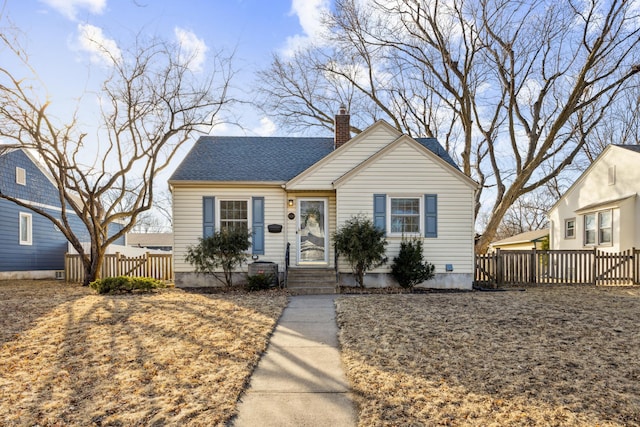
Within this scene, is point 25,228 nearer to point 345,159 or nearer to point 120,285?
point 120,285

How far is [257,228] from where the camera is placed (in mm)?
12414

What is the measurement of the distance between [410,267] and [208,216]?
6.18 meters

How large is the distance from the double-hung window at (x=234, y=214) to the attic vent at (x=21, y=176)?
10.8 meters

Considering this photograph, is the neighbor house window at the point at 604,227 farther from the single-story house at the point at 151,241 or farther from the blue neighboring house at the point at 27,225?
the single-story house at the point at 151,241

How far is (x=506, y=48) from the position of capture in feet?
57.2

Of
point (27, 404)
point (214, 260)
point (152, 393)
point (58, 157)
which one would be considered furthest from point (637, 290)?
point (58, 157)

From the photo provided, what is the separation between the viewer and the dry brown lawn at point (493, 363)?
344 centimetres

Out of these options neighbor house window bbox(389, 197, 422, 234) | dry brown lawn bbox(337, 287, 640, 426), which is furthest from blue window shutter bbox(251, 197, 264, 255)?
dry brown lawn bbox(337, 287, 640, 426)

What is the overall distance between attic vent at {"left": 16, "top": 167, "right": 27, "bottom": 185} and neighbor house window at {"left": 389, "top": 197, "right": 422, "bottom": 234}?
1566 cm

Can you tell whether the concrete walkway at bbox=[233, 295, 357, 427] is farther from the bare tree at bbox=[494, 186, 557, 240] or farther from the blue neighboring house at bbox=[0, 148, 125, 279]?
the bare tree at bbox=[494, 186, 557, 240]

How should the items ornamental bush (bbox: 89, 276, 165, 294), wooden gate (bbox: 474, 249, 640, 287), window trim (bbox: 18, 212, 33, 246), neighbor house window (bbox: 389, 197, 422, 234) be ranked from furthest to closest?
1. window trim (bbox: 18, 212, 33, 246)
2. wooden gate (bbox: 474, 249, 640, 287)
3. neighbor house window (bbox: 389, 197, 422, 234)
4. ornamental bush (bbox: 89, 276, 165, 294)

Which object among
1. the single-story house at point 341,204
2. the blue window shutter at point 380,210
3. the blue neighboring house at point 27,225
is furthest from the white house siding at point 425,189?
the blue neighboring house at point 27,225

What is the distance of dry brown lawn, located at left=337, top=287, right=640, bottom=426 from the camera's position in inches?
136

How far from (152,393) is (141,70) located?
466 inches
